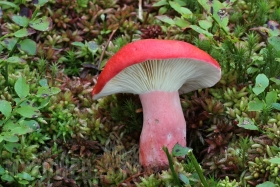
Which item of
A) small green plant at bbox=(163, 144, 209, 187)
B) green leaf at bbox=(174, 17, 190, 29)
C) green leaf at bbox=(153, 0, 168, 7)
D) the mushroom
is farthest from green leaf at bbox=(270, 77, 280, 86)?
green leaf at bbox=(153, 0, 168, 7)

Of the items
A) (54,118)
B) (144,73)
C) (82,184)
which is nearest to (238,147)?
(144,73)

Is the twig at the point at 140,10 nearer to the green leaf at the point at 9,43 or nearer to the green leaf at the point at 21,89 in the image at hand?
the green leaf at the point at 9,43

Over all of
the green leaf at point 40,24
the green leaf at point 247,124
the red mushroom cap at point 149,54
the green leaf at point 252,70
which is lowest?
the green leaf at point 247,124

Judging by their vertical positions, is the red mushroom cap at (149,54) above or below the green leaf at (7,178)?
above

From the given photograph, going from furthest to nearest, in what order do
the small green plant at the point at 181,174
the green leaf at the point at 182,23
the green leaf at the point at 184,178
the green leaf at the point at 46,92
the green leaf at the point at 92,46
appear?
1. the green leaf at the point at 92,46
2. the green leaf at the point at 182,23
3. the green leaf at the point at 46,92
4. the green leaf at the point at 184,178
5. the small green plant at the point at 181,174

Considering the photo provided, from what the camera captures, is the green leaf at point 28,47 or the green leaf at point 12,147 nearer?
the green leaf at point 12,147

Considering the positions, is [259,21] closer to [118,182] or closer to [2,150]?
[118,182]

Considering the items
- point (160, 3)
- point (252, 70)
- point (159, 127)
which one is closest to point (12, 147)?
point (159, 127)

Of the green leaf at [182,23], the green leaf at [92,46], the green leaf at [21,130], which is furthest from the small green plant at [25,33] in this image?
the green leaf at [182,23]
